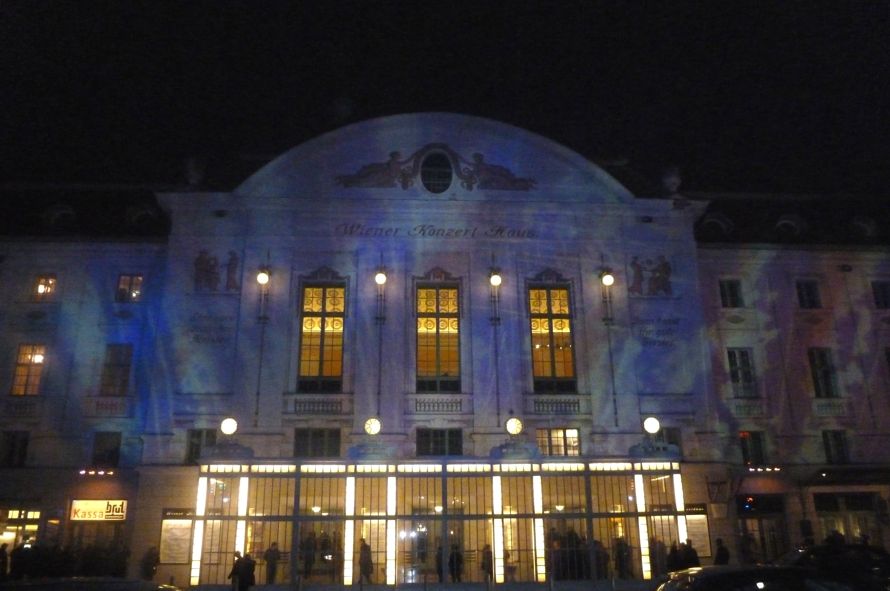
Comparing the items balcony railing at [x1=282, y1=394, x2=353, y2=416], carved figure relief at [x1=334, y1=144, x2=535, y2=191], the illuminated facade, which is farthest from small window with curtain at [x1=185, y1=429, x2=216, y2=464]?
carved figure relief at [x1=334, y1=144, x2=535, y2=191]

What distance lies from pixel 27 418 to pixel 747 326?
26.1 metres

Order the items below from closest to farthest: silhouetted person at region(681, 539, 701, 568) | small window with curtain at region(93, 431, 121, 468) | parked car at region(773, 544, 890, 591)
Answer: silhouetted person at region(681, 539, 701, 568)
parked car at region(773, 544, 890, 591)
small window with curtain at region(93, 431, 121, 468)

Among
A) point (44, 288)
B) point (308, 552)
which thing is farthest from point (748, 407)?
point (44, 288)

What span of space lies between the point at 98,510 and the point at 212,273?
870 centimetres

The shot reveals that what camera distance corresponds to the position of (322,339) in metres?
23.4

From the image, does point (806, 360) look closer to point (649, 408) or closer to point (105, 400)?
point (649, 408)

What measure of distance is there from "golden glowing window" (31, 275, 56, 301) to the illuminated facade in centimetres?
8

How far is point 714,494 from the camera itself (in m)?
22.2

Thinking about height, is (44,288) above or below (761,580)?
above

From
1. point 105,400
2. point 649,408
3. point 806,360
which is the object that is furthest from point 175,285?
point 806,360

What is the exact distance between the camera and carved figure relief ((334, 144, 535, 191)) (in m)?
24.8

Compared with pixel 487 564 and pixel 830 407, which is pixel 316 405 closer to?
pixel 487 564

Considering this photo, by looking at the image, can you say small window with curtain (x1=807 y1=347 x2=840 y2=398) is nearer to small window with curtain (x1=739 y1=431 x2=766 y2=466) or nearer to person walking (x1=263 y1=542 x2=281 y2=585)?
small window with curtain (x1=739 y1=431 x2=766 y2=466)

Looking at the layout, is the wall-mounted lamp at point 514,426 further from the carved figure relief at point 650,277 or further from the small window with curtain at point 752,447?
the small window with curtain at point 752,447
